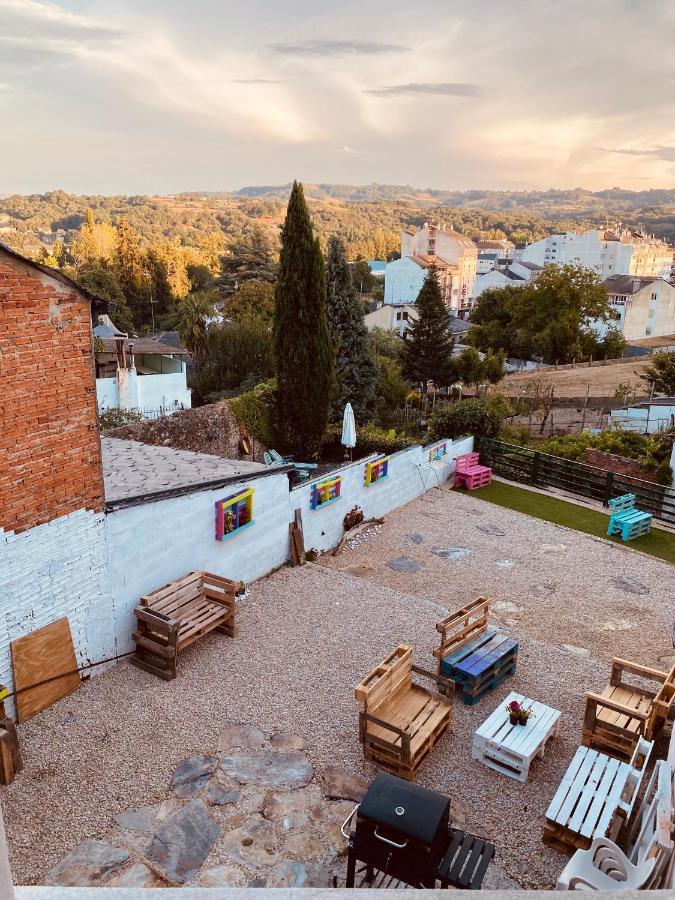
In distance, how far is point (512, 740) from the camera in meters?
7.22

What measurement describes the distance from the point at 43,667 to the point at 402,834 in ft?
17.5

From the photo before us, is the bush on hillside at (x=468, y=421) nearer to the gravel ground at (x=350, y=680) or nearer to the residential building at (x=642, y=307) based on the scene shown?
the gravel ground at (x=350, y=680)

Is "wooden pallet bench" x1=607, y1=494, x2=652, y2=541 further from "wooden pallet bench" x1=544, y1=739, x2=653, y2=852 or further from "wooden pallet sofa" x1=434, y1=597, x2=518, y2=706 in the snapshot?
"wooden pallet bench" x1=544, y1=739, x2=653, y2=852

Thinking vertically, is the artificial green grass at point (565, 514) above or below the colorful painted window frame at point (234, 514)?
below

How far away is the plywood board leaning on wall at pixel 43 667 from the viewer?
7.81 metres

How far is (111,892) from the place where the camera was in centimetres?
202

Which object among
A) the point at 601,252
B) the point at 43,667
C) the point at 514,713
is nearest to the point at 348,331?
the point at 43,667

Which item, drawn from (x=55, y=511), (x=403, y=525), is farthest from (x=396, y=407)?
(x=55, y=511)

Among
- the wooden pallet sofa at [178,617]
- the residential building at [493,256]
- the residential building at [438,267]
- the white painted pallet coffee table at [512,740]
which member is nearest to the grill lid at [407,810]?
the white painted pallet coffee table at [512,740]

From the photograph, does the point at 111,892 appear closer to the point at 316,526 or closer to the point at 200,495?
the point at 200,495

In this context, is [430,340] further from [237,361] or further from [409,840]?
[409,840]

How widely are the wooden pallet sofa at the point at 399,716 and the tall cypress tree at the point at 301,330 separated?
41.2ft

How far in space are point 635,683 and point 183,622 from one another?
21.6ft

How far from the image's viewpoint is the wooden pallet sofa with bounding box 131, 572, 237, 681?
8.73 m
